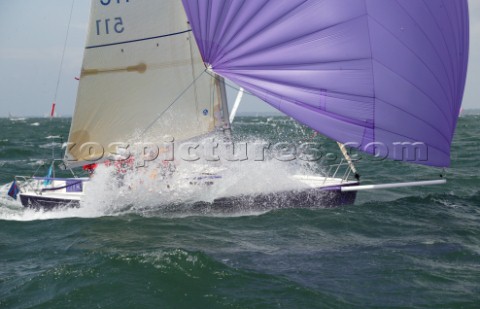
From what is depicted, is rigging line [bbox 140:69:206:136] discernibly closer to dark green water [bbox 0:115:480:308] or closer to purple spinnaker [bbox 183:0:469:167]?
purple spinnaker [bbox 183:0:469:167]

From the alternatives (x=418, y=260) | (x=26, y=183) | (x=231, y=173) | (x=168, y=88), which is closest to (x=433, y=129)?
(x=418, y=260)

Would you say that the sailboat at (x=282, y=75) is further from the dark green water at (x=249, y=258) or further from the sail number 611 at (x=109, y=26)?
the dark green water at (x=249, y=258)

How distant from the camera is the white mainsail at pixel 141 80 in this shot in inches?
350

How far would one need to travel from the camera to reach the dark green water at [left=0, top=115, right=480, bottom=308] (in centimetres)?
527

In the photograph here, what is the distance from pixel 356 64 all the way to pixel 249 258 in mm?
3376

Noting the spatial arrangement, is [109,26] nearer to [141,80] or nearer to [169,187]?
[141,80]

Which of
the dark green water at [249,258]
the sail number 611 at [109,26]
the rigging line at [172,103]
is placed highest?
the sail number 611 at [109,26]

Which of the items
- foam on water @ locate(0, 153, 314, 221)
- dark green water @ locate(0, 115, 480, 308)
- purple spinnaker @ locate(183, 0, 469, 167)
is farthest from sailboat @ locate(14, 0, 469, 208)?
dark green water @ locate(0, 115, 480, 308)

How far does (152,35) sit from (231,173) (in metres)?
2.86

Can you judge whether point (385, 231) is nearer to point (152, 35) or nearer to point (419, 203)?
point (419, 203)

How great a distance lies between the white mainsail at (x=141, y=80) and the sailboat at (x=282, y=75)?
2cm

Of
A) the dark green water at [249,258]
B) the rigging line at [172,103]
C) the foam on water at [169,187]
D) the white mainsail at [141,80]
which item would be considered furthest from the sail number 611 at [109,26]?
the dark green water at [249,258]

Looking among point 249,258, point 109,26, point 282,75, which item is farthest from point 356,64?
point 109,26

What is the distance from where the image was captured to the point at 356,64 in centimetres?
760
